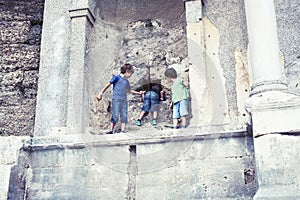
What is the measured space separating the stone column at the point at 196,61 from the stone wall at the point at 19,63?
3280 mm

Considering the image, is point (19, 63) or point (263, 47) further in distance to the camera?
point (19, 63)

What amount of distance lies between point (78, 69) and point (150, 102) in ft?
4.48

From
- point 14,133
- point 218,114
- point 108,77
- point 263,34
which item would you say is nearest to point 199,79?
point 218,114

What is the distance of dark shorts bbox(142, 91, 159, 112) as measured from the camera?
728cm

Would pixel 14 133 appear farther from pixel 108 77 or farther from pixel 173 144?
pixel 173 144

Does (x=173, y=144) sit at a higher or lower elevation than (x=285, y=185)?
higher

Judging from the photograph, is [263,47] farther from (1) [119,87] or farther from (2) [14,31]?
(2) [14,31]

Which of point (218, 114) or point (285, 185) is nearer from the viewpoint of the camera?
point (285, 185)

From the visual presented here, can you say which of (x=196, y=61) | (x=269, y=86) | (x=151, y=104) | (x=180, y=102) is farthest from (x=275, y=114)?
(x=151, y=104)

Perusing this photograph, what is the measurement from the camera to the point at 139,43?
805 cm

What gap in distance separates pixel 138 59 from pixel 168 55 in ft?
1.85

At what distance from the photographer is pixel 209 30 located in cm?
663

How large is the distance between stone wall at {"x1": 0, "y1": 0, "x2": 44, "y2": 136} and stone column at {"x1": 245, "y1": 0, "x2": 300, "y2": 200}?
15.0 feet

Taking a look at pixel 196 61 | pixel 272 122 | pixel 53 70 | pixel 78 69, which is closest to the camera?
pixel 272 122
